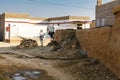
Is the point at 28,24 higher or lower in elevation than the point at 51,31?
higher

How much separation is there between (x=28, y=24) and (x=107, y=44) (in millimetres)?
31180

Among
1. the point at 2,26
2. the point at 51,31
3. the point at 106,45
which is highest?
the point at 2,26

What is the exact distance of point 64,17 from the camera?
1795 inches

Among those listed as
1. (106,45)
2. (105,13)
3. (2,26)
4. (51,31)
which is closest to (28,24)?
(51,31)

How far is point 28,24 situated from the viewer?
1662 inches

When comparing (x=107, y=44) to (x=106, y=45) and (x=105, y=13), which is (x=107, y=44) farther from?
(x=105, y=13)

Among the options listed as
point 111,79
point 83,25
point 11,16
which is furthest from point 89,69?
point 83,25

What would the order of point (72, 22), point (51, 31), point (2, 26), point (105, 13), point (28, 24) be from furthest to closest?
point (72, 22) < point (51, 31) < point (28, 24) < point (2, 26) < point (105, 13)

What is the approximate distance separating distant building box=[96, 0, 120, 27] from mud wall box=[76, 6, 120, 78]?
6161 mm

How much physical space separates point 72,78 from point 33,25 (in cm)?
3491

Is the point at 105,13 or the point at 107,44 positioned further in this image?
the point at 105,13

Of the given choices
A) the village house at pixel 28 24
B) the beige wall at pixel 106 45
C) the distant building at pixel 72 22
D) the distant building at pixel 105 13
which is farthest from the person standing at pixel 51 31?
the beige wall at pixel 106 45


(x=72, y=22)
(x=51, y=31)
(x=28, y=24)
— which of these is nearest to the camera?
Result: (x=28, y=24)

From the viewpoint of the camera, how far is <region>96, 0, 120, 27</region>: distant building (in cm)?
2211
